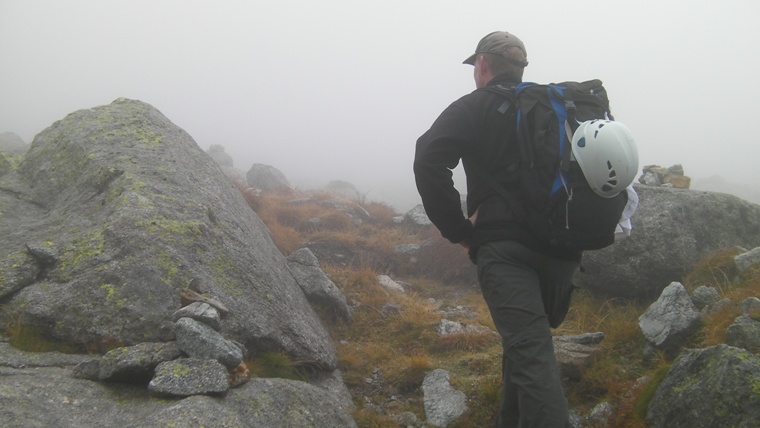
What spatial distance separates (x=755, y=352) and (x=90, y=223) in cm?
697

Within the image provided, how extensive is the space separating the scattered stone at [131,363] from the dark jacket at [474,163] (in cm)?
258

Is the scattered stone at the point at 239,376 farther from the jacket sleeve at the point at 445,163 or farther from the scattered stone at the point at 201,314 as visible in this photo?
the jacket sleeve at the point at 445,163

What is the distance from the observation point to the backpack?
3832 mm

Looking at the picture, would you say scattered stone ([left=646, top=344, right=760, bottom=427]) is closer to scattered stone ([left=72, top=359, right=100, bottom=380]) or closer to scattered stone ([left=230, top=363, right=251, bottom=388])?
scattered stone ([left=230, top=363, right=251, bottom=388])

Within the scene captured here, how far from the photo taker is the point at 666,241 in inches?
334

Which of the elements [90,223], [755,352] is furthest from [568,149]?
[90,223]

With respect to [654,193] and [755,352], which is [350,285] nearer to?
[654,193]

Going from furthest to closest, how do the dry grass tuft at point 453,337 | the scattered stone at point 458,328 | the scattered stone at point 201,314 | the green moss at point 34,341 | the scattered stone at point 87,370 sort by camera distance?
the scattered stone at point 458,328 < the dry grass tuft at point 453,337 < the scattered stone at point 201,314 < the green moss at point 34,341 < the scattered stone at point 87,370

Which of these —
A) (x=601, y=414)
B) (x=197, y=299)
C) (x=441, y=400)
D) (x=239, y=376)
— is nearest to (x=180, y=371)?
(x=239, y=376)

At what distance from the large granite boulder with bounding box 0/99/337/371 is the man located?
2.83m

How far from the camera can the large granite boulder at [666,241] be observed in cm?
841

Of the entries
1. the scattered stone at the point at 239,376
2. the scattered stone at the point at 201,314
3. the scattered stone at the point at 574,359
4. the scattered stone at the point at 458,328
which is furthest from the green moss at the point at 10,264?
the scattered stone at the point at 574,359

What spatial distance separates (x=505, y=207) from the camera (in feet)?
13.4

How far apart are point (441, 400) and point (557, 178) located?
11.5 feet
